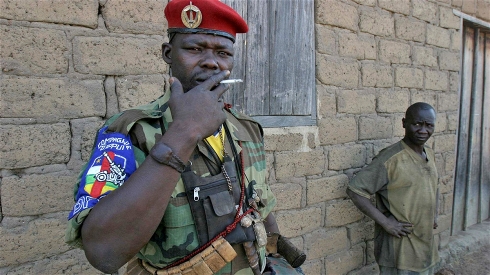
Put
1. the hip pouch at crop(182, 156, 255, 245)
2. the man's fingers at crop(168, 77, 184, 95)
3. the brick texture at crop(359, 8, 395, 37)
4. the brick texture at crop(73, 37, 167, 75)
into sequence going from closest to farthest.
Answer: the man's fingers at crop(168, 77, 184, 95) → the hip pouch at crop(182, 156, 255, 245) → the brick texture at crop(73, 37, 167, 75) → the brick texture at crop(359, 8, 395, 37)

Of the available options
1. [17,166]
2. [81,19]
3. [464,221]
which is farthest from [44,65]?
[464,221]

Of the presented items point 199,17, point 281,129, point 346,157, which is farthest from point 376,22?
point 199,17

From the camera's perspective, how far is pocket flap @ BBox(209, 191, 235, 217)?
1.27 meters

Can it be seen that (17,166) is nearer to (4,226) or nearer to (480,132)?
(4,226)

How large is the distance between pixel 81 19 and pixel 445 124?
4.18m

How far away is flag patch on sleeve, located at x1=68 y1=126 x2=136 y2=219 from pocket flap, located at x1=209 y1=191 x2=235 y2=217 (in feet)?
1.01

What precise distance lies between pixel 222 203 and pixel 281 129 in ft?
5.61

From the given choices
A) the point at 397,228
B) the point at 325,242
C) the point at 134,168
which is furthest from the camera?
the point at 325,242

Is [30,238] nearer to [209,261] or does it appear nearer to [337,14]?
[209,261]

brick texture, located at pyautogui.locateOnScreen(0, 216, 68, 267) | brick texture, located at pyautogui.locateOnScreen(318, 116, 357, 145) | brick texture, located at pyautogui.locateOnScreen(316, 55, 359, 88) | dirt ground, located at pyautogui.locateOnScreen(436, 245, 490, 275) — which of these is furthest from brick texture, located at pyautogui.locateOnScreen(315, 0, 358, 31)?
dirt ground, located at pyautogui.locateOnScreen(436, 245, 490, 275)

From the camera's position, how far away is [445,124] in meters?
4.41

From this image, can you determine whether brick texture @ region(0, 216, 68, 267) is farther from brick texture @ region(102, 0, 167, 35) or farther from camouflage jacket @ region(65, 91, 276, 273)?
brick texture @ region(102, 0, 167, 35)

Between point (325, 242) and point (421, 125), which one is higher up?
point (421, 125)

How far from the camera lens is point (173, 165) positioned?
40.8 inches
